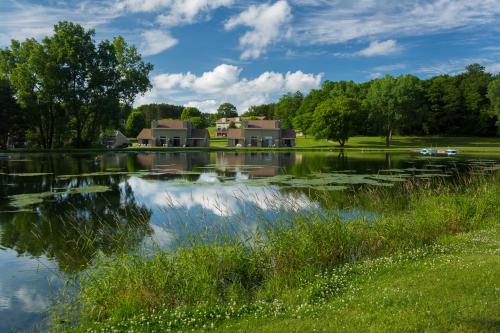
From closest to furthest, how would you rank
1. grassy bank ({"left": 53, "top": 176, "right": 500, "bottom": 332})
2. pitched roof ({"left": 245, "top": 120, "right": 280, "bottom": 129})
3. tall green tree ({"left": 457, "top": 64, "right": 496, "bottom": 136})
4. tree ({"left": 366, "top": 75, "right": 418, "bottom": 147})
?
grassy bank ({"left": 53, "top": 176, "right": 500, "bottom": 332})
tree ({"left": 366, "top": 75, "right": 418, "bottom": 147})
tall green tree ({"left": 457, "top": 64, "right": 496, "bottom": 136})
pitched roof ({"left": 245, "top": 120, "right": 280, "bottom": 129})

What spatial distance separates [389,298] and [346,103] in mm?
79511

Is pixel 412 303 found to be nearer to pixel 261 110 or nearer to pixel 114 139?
pixel 114 139

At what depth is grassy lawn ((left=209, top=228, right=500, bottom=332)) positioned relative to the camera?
515 cm

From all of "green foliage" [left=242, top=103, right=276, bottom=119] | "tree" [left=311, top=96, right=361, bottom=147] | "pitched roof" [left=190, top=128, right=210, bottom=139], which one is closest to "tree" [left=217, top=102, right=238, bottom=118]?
"green foliage" [left=242, top=103, right=276, bottom=119]

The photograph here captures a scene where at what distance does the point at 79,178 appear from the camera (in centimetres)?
2834

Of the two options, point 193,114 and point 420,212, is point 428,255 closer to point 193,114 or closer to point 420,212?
point 420,212

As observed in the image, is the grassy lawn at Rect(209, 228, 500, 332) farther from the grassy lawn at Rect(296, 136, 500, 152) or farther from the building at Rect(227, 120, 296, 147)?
the building at Rect(227, 120, 296, 147)

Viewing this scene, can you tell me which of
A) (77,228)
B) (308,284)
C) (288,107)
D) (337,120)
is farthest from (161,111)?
(308,284)

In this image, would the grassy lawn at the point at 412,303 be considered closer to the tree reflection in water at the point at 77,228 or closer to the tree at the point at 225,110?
the tree reflection in water at the point at 77,228

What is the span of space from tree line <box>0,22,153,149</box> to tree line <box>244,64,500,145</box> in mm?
36375

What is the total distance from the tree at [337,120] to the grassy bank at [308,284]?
70.8 meters

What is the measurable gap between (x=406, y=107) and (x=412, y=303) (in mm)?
88695

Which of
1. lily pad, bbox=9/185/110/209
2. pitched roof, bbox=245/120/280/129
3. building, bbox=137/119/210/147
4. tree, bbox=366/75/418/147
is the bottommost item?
lily pad, bbox=9/185/110/209

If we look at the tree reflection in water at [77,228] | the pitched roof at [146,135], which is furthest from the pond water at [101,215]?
the pitched roof at [146,135]
